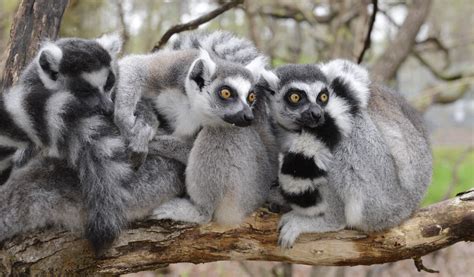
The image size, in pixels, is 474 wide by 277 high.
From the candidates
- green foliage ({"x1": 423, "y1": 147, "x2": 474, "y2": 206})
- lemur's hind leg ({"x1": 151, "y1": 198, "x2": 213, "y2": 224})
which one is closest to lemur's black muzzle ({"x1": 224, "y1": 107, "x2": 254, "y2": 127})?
lemur's hind leg ({"x1": 151, "y1": 198, "x2": 213, "y2": 224})

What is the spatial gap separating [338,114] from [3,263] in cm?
240

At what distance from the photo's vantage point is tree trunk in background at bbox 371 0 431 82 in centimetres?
601

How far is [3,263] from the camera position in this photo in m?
3.35

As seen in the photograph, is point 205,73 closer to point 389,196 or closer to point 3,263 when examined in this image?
point 389,196

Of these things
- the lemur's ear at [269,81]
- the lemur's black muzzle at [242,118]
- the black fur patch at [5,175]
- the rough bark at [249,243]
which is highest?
the lemur's ear at [269,81]

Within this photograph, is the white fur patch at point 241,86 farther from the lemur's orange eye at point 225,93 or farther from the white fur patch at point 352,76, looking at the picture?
the white fur patch at point 352,76

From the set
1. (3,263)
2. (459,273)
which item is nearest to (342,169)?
(3,263)

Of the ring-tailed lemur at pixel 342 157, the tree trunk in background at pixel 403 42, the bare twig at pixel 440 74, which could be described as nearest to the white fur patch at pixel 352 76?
the ring-tailed lemur at pixel 342 157

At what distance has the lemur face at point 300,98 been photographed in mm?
3709

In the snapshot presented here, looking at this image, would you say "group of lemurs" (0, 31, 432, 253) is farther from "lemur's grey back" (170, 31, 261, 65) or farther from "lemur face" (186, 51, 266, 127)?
"lemur's grey back" (170, 31, 261, 65)

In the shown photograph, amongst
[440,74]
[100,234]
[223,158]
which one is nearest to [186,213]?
[223,158]

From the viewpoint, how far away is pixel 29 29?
14.5 ft

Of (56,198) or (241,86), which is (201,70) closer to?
(241,86)

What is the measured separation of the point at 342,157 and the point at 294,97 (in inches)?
Result: 22.3
